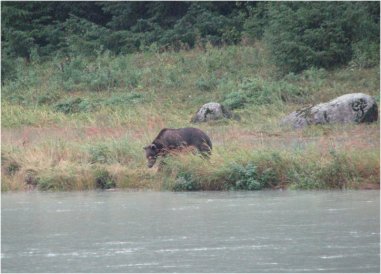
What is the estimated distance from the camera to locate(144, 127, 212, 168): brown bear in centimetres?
1864

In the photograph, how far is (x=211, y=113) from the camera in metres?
26.5

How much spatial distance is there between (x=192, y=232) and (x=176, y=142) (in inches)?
268

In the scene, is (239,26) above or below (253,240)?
above

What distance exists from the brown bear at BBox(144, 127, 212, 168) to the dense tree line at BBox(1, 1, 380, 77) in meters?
13.3

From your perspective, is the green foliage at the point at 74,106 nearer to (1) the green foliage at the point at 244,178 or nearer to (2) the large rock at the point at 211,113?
(2) the large rock at the point at 211,113

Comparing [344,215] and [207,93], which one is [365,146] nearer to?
[344,215]

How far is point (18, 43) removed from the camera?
40.8 m

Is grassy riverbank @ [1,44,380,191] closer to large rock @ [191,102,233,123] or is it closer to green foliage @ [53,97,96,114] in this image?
green foliage @ [53,97,96,114]

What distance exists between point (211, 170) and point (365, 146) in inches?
136

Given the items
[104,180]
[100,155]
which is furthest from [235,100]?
[104,180]

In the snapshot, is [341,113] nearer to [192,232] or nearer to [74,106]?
[74,106]

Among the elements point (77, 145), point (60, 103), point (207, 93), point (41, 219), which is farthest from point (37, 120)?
point (41, 219)

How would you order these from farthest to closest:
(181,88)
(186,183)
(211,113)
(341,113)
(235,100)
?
(181,88), (235,100), (211,113), (341,113), (186,183)

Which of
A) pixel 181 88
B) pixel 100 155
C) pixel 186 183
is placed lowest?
pixel 186 183
